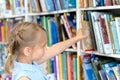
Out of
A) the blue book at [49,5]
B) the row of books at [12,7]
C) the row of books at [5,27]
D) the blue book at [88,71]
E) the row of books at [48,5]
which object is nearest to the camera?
the blue book at [88,71]

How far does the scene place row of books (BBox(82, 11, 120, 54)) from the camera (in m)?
1.63

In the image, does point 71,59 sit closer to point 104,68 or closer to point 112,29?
point 104,68

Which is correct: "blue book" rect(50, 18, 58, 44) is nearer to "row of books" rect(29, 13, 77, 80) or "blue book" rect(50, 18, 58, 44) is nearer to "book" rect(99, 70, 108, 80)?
"row of books" rect(29, 13, 77, 80)

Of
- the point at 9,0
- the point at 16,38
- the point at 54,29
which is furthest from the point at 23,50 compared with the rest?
the point at 9,0

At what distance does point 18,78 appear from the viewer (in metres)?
1.33

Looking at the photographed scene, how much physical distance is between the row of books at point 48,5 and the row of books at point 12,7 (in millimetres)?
143

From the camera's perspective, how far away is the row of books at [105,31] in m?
1.63

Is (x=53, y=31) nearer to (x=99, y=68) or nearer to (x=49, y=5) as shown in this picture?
(x=49, y=5)

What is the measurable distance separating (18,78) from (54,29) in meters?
0.83

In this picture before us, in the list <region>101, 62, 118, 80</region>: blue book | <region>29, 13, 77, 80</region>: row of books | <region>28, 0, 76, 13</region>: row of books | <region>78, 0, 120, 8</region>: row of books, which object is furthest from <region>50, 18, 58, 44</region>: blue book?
<region>101, 62, 118, 80</region>: blue book

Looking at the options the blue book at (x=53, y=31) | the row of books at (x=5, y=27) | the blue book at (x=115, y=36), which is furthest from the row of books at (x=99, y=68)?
the row of books at (x=5, y=27)

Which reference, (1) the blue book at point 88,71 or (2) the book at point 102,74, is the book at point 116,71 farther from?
(1) the blue book at point 88,71

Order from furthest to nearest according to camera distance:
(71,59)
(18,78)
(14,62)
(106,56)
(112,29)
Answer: (71,59) → (106,56) → (112,29) → (14,62) → (18,78)

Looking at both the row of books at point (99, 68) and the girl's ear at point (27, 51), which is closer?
the girl's ear at point (27, 51)
